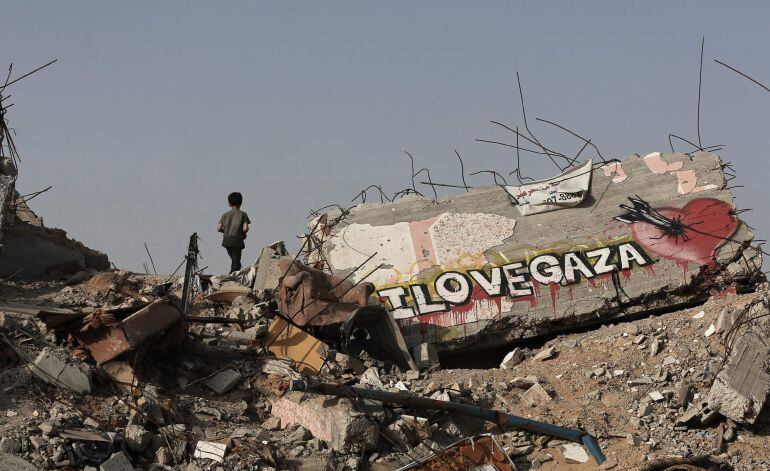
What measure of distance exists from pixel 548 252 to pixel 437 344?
1.86 metres

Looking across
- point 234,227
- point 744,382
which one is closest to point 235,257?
point 234,227

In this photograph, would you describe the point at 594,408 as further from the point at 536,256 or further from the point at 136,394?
the point at 136,394

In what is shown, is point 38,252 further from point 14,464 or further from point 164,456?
point 14,464

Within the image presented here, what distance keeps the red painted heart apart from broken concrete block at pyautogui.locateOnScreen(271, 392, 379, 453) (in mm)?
5361

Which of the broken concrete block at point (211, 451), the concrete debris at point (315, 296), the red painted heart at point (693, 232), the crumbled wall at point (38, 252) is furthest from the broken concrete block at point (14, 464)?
the red painted heart at point (693, 232)

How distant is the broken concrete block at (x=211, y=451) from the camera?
7.86 meters

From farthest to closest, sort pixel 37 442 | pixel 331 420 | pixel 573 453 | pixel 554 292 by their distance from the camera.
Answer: pixel 554 292, pixel 573 453, pixel 331 420, pixel 37 442

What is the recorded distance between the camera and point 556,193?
499 inches

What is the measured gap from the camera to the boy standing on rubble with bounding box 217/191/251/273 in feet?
42.9

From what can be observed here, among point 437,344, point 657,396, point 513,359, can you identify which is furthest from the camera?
point 437,344

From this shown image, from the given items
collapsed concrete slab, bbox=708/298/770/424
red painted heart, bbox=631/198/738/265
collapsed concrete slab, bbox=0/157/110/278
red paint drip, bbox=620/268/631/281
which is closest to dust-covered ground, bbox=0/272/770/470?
collapsed concrete slab, bbox=708/298/770/424

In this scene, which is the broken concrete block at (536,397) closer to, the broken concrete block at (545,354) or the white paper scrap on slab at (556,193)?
the broken concrete block at (545,354)

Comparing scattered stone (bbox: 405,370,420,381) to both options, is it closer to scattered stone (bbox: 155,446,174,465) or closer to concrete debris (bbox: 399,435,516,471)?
concrete debris (bbox: 399,435,516,471)

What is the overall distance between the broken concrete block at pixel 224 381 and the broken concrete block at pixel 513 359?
327 centimetres
